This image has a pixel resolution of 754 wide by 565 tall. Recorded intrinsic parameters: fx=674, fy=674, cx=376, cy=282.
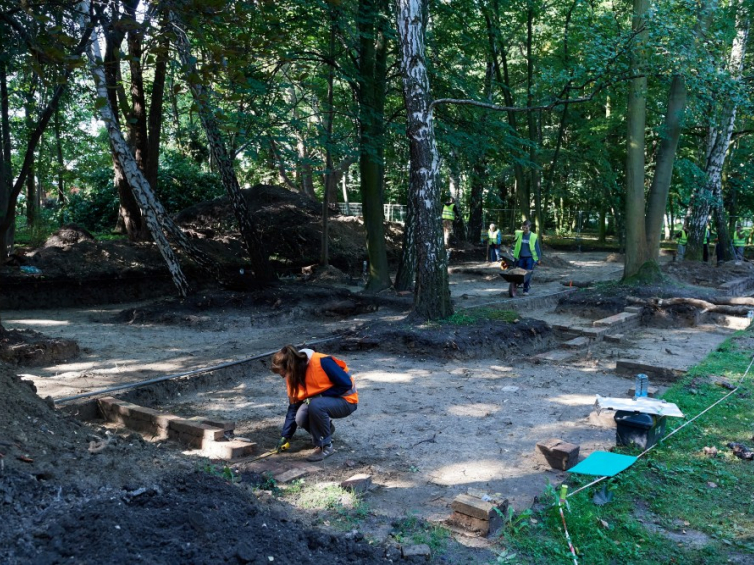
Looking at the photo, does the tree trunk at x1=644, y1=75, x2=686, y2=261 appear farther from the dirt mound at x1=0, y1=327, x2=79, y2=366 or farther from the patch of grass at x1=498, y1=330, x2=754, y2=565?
the dirt mound at x1=0, y1=327, x2=79, y2=366

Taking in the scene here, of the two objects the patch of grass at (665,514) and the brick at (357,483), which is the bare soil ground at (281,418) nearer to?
the brick at (357,483)

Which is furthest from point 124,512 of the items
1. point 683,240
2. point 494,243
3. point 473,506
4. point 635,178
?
point 683,240

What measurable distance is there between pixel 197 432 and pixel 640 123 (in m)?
14.4

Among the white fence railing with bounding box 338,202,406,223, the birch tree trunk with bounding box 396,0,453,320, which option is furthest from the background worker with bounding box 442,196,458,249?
the birch tree trunk with bounding box 396,0,453,320

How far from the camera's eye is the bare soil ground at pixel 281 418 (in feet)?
13.6

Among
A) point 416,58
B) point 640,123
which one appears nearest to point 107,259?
point 416,58

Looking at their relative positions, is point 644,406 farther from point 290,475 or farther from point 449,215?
point 449,215

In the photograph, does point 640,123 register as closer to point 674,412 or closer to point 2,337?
point 674,412

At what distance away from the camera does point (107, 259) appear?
17.1 metres

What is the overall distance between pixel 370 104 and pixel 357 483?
11.9m

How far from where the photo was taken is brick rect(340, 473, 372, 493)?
545 cm

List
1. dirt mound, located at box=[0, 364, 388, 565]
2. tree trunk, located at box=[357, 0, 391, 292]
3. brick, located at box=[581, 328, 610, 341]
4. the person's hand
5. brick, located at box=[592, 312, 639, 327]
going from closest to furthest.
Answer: dirt mound, located at box=[0, 364, 388, 565], the person's hand, brick, located at box=[581, 328, 610, 341], brick, located at box=[592, 312, 639, 327], tree trunk, located at box=[357, 0, 391, 292]

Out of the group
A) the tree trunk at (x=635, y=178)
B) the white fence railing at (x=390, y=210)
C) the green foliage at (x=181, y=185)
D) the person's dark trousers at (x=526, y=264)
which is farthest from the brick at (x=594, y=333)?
the white fence railing at (x=390, y=210)

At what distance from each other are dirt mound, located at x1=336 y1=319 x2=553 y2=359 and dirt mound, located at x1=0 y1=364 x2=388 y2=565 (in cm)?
567
